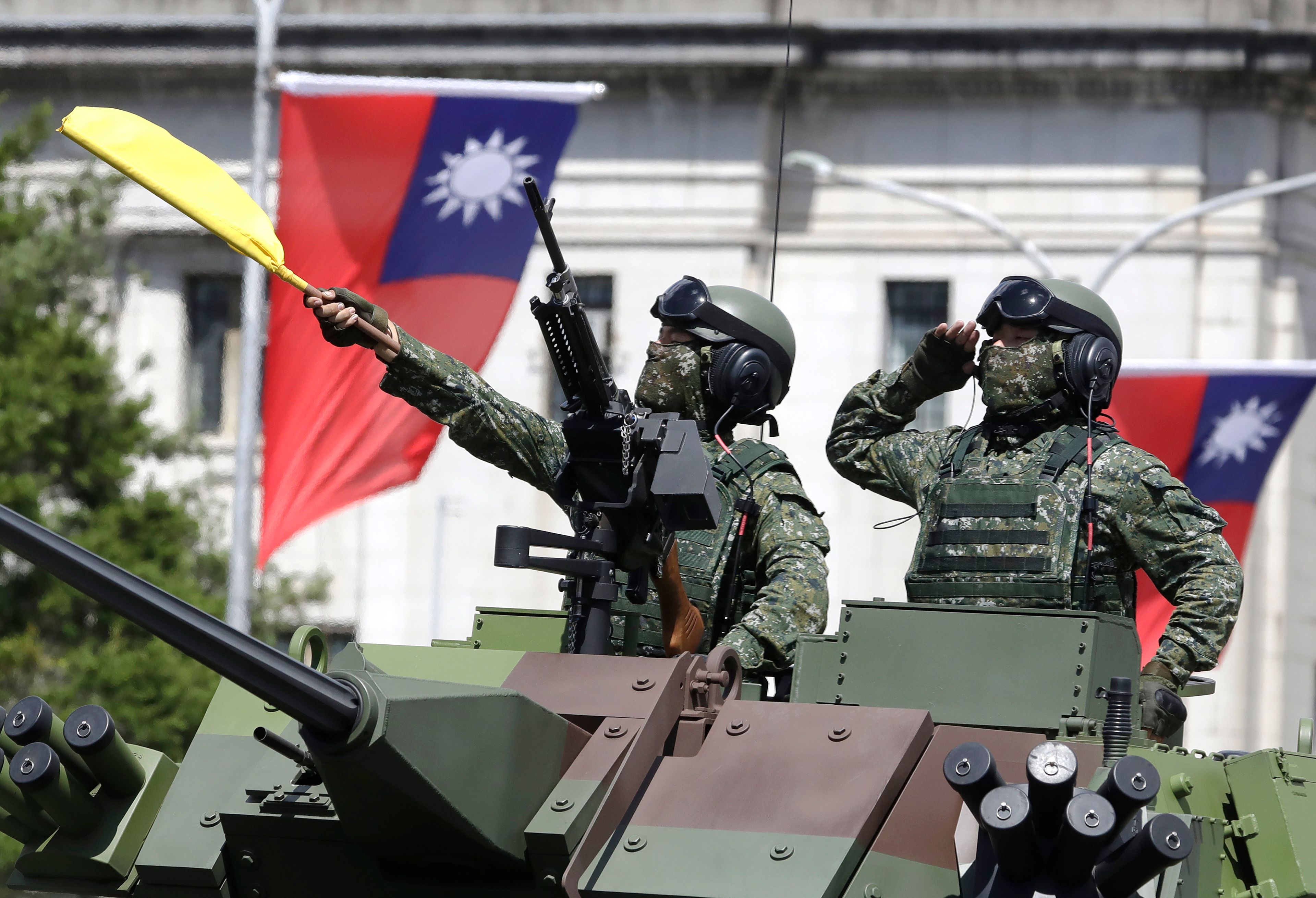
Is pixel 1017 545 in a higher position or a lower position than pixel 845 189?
lower

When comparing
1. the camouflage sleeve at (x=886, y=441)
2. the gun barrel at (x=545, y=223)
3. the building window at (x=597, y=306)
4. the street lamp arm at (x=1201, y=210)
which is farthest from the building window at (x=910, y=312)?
the gun barrel at (x=545, y=223)

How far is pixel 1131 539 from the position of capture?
26.0 feet

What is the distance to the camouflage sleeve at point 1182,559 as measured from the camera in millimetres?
7613

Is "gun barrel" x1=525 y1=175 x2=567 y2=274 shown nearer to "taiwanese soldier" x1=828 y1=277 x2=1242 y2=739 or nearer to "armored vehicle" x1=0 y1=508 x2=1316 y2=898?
"armored vehicle" x1=0 y1=508 x2=1316 y2=898

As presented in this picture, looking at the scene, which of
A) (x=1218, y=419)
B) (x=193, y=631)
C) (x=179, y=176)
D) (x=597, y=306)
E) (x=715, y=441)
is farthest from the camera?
(x=597, y=306)

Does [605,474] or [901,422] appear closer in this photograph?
[605,474]

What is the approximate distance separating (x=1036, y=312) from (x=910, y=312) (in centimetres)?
2064

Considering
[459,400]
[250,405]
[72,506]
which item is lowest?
[72,506]

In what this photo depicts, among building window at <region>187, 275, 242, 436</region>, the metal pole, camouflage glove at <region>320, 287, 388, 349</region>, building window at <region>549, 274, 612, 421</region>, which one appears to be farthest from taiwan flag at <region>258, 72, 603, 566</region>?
building window at <region>187, 275, 242, 436</region>

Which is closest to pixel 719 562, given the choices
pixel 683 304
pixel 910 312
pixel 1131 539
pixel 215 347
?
pixel 683 304

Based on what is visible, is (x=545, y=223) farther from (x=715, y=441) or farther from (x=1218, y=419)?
(x=1218, y=419)

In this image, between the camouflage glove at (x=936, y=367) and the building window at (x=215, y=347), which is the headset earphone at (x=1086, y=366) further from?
the building window at (x=215, y=347)

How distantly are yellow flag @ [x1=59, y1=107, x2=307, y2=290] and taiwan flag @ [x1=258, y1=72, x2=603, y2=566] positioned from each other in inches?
347

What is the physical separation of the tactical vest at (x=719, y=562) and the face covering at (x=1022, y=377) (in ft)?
2.80
